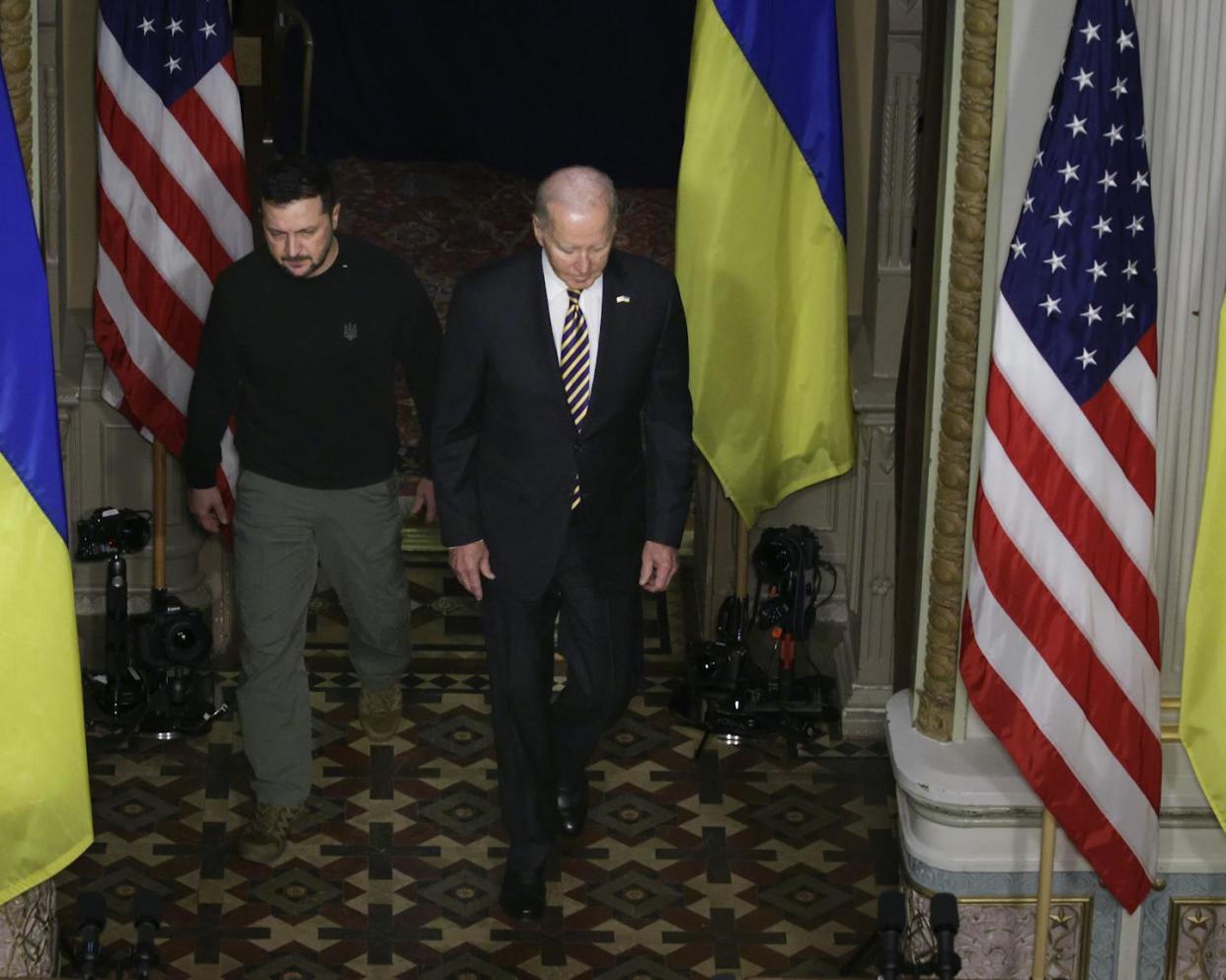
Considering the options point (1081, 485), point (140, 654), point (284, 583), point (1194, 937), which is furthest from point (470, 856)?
point (1081, 485)

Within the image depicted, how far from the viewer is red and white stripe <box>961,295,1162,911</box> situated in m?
4.53

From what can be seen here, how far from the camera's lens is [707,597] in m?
7.42

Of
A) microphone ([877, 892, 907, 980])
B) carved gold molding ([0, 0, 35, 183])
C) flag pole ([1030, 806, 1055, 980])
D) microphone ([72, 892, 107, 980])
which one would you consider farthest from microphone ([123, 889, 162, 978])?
flag pole ([1030, 806, 1055, 980])

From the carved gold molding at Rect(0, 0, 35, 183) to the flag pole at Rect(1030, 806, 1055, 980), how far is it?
230 cm

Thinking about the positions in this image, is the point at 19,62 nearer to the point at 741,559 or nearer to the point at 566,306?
the point at 566,306

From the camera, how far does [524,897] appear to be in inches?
227

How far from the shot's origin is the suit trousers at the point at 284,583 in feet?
19.7

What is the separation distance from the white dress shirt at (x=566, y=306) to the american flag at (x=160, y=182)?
1527 mm

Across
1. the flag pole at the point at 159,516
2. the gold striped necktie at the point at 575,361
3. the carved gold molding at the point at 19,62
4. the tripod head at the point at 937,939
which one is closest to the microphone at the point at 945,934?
the tripod head at the point at 937,939

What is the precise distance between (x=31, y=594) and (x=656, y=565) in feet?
5.80

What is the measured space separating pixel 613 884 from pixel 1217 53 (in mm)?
2571

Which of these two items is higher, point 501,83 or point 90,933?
point 501,83

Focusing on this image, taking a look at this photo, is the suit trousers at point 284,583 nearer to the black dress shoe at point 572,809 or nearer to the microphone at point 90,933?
the black dress shoe at point 572,809

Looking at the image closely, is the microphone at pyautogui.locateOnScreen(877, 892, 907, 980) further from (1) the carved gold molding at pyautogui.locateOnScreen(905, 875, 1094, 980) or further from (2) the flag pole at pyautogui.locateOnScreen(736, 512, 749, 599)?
(2) the flag pole at pyautogui.locateOnScreen(736, 512, 749, 599)
